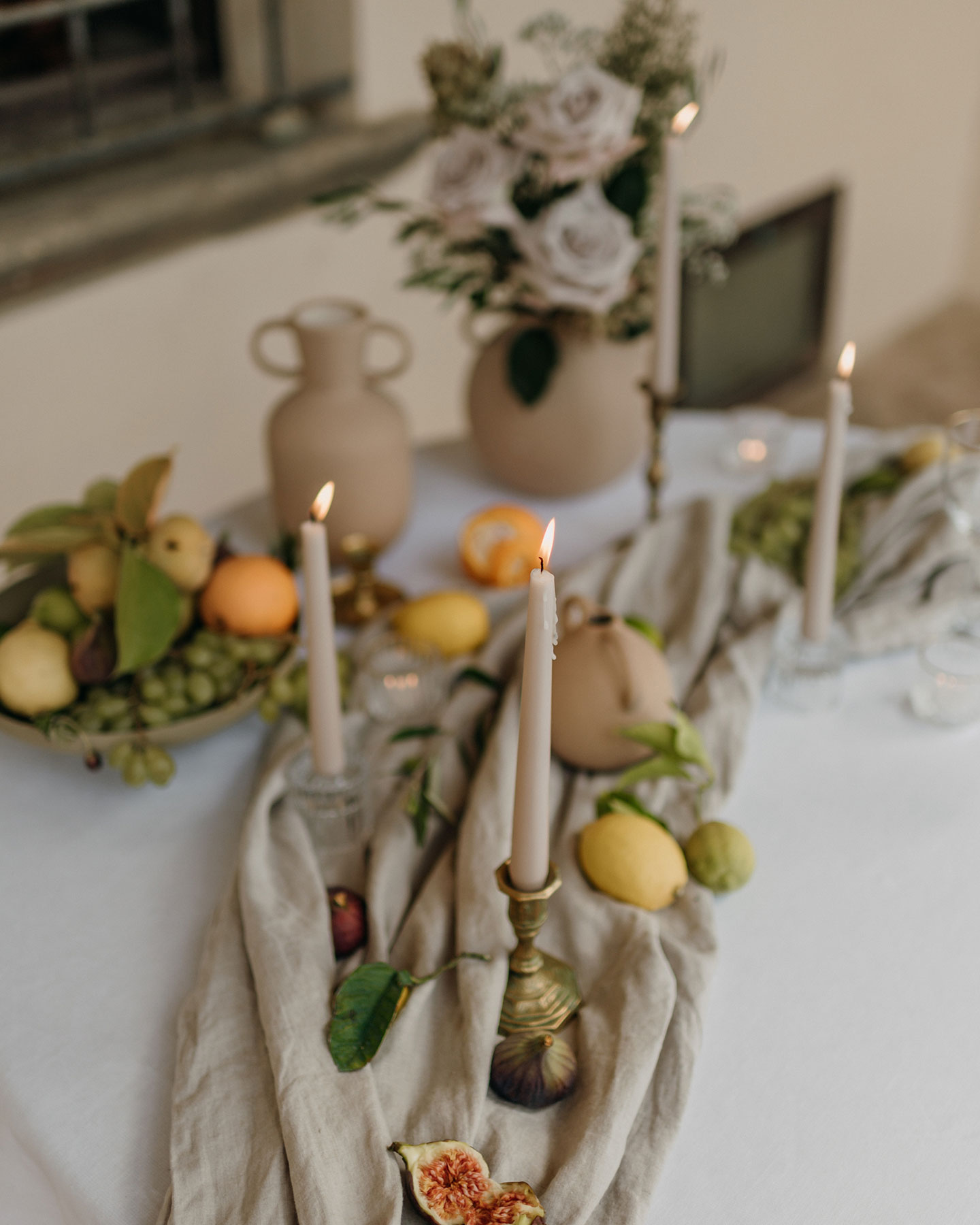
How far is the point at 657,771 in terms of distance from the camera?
91 cm

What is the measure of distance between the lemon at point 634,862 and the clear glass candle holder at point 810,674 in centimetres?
26

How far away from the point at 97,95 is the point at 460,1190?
1952mm

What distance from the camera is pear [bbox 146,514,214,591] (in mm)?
1003

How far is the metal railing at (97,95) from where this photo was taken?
1834 mm

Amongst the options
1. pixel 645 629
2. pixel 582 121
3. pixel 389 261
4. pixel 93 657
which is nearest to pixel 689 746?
pixel 645 629

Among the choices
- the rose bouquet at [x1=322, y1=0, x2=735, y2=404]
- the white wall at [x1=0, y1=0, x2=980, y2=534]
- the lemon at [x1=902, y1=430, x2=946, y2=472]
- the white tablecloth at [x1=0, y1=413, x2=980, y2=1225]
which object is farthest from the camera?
the white wall at [x1=0, y1=0, x2=980, y2=534]

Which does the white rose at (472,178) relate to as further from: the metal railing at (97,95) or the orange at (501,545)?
the metal railing at (97,95)

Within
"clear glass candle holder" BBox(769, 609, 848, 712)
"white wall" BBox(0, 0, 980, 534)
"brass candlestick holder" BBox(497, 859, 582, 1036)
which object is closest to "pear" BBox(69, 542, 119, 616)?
"brass candlestick holder" BBox(497, 859, 582, 1036)

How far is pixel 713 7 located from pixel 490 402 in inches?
71.1

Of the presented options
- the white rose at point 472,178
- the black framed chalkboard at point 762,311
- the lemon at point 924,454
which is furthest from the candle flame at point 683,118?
the black framed chalkboard at point 762,311

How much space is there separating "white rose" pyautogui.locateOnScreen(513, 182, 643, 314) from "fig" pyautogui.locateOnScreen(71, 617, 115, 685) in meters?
0.53

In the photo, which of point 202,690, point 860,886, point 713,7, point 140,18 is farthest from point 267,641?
point 713,7

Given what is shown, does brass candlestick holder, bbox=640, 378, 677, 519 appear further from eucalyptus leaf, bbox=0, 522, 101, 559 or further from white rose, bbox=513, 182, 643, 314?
eucalyptus leaf, bbox=0, 522, 101, 559

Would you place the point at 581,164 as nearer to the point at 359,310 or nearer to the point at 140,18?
the point at 359,310
